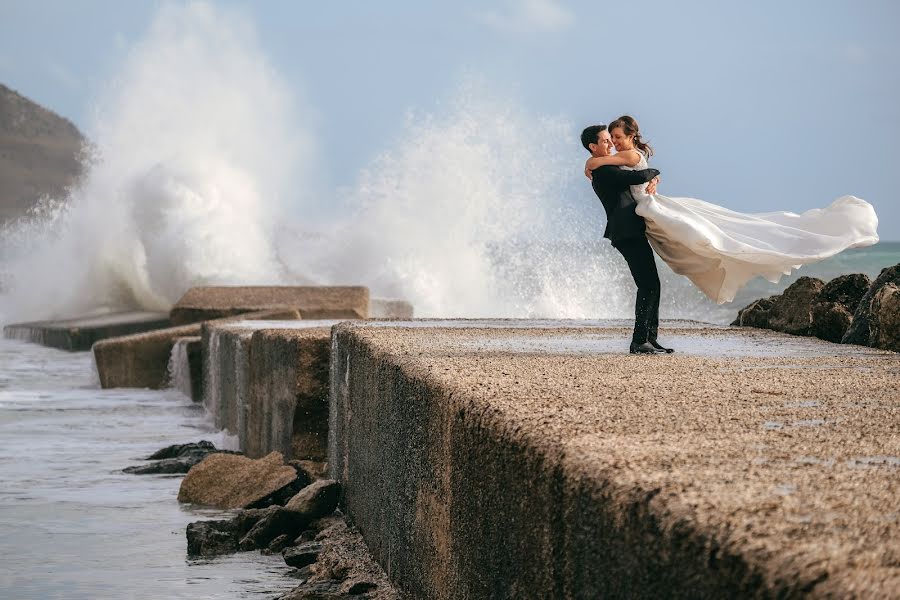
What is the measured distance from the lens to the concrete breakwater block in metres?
5.85

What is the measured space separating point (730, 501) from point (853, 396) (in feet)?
4.95

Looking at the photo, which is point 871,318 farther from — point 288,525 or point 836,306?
point 288,525

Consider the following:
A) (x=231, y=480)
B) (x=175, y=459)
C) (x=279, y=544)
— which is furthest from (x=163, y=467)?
(x=279, y=544)

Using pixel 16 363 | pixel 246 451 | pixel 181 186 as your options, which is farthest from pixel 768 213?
pixel 181 186

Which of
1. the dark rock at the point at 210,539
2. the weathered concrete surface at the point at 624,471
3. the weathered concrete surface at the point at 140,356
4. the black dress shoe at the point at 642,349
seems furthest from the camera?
the weathered concrete surface at the point at 140,356

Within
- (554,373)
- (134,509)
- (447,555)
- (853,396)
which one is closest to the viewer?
(447,555)

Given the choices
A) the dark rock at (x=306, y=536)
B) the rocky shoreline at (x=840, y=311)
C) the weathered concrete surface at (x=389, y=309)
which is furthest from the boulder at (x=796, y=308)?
the weathered concrete surface at (x=389, y=309)

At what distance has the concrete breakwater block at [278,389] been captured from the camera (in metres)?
5.85

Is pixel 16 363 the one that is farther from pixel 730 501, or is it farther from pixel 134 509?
pixel 730 501

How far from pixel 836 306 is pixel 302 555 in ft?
9.96

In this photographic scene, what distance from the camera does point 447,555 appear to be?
282 centimetres

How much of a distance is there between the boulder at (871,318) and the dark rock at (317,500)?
2200 millimetres

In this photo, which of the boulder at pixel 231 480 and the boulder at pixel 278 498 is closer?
the boulder at pixel 278 498

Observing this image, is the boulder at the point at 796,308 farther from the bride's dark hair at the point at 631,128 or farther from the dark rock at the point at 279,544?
the dark rock at the point at 279,544
